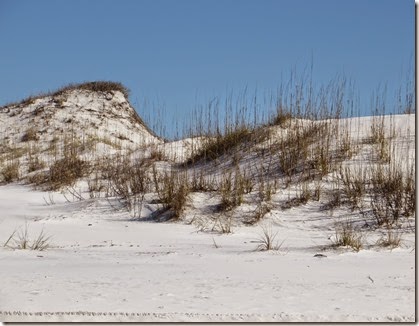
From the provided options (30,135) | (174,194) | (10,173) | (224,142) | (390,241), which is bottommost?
(390,241)

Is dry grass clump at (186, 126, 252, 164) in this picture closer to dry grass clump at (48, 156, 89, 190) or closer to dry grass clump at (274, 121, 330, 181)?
dry grass clump at (274, 121, 330, 181)

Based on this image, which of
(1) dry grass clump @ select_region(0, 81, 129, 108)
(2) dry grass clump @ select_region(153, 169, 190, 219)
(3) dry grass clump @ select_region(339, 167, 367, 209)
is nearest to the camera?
(3) dry grass clump @ select_region(339, 167, 367, 209)

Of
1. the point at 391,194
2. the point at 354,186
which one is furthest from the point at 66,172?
the point at 391,194

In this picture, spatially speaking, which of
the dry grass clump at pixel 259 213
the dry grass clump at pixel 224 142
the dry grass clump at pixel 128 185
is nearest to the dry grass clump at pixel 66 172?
the dry grass clump at pixel 128 185

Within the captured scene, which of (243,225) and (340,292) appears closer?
(340,292)

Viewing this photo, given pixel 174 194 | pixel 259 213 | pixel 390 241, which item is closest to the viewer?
pixel 390 241

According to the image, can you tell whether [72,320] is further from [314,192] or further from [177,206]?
[314,192]

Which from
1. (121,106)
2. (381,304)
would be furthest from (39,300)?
(121,106)

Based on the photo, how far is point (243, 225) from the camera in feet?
13.6

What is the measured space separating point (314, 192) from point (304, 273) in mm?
2166

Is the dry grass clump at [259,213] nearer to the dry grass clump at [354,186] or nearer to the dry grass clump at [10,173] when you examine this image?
the dry grass clump at [354,186]

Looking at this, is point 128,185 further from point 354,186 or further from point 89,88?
point 89,88

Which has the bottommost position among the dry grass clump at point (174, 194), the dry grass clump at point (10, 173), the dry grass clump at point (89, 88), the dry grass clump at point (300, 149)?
the dry grass clump at point (174, 194)

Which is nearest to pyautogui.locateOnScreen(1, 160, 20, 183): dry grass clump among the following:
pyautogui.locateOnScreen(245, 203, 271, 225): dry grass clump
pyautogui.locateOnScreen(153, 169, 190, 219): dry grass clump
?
pyautogui.locateOnScreen(153, 169, 190, 219): dry grass clump
